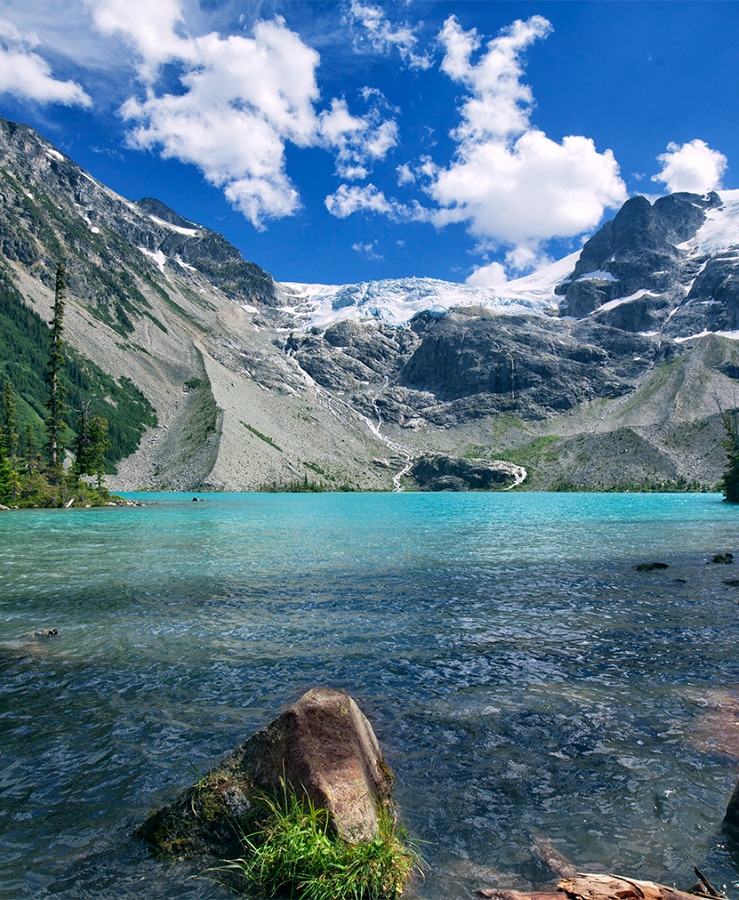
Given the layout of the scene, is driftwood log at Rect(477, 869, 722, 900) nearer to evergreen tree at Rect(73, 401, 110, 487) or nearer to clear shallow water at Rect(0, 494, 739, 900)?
clear shallow water at Rect(0, 494, 739, 900)

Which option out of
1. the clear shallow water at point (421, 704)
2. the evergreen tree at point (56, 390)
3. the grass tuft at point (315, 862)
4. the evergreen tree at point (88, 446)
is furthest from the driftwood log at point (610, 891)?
the evergreen tree at point (88, 446)

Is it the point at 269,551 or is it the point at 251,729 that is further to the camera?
the point at 269,551

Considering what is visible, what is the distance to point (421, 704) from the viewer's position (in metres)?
13.7

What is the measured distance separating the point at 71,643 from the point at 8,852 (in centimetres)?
1146

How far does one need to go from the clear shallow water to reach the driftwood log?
115 centimetres

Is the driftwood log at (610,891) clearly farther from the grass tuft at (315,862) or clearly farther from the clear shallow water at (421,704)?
the grass tuft at (315,862)

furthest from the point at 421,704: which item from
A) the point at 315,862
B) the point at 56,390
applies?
the point at 56,390

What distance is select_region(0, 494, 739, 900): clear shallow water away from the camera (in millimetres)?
8195

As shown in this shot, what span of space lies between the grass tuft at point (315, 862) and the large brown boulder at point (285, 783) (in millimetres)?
223

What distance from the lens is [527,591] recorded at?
27891 mm

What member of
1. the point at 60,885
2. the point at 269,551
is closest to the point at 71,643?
the point at 60,885

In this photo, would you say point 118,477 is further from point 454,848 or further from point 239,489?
point 454,848

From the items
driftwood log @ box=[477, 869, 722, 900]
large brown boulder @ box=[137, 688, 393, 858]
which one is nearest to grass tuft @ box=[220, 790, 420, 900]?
large brown boulder @ box=[137, 688, 393, 858]

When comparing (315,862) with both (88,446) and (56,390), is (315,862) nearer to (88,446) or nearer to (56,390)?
(56,390)
